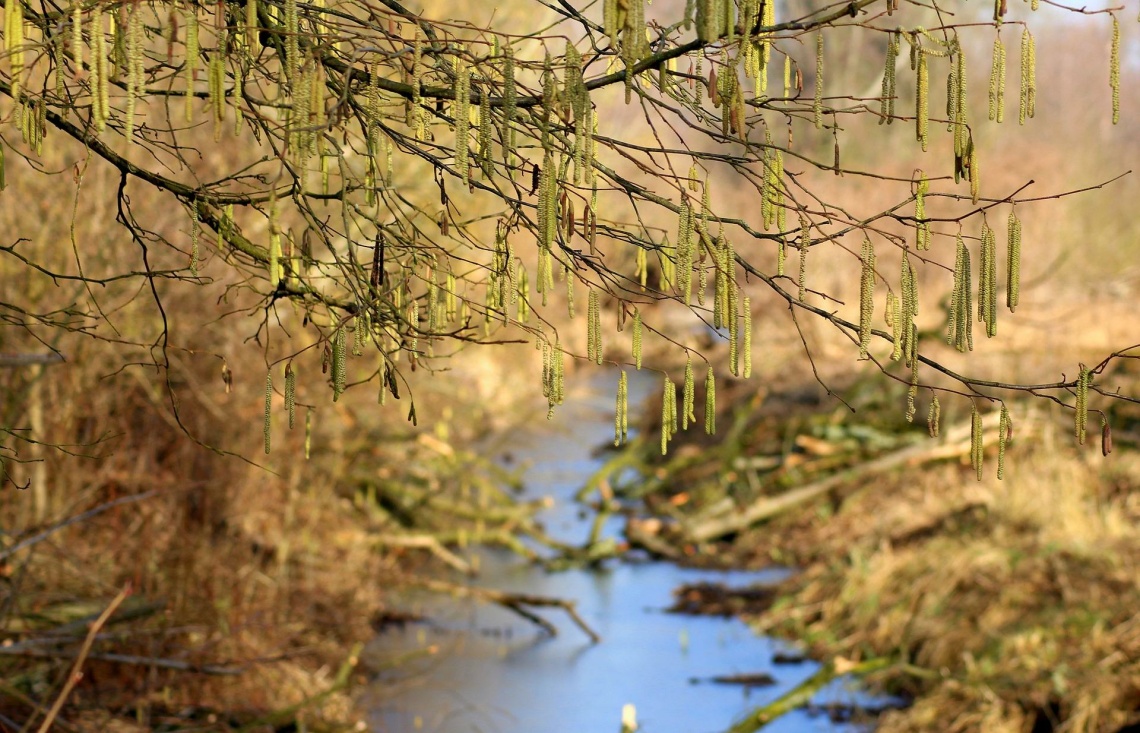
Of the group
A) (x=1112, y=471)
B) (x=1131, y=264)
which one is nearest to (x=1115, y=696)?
(x=1112, y=471)

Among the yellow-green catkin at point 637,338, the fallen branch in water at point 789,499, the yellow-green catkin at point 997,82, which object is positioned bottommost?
the fallen branch in water at point 789,499

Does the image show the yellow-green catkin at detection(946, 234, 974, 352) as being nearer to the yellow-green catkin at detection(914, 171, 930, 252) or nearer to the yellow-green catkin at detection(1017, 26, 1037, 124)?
the yellow-green catkin at detection(914, 171, 930, 252)

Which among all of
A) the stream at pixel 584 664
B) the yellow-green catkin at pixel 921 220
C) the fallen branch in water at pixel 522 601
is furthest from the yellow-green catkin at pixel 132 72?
the fallen branch in water at pixel 522 601

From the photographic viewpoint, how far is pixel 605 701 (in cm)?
945

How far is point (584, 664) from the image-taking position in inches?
405

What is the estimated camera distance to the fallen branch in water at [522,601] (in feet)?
35.4

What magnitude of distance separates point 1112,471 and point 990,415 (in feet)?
7.10

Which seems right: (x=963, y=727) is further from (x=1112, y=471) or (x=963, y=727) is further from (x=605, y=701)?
(x=1112, y=471)

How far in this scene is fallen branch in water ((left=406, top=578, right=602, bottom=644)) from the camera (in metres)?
10.8

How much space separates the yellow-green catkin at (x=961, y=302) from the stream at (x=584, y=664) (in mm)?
6385

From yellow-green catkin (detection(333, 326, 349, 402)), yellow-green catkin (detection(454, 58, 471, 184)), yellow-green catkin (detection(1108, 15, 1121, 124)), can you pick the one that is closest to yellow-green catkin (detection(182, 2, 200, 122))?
yellow-green catkin (detection(454, 58, 471, 184))

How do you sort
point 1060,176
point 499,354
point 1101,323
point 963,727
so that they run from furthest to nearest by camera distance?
1. point 1060,176
2. point 499,354
3. point 1101,323
4. point 963,727

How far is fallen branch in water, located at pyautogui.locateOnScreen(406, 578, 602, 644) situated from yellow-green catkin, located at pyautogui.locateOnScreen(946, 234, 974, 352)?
8.29 meters

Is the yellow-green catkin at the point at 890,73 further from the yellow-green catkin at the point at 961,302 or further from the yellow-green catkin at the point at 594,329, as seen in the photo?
the yellow-green catkin at the point at 594,329
